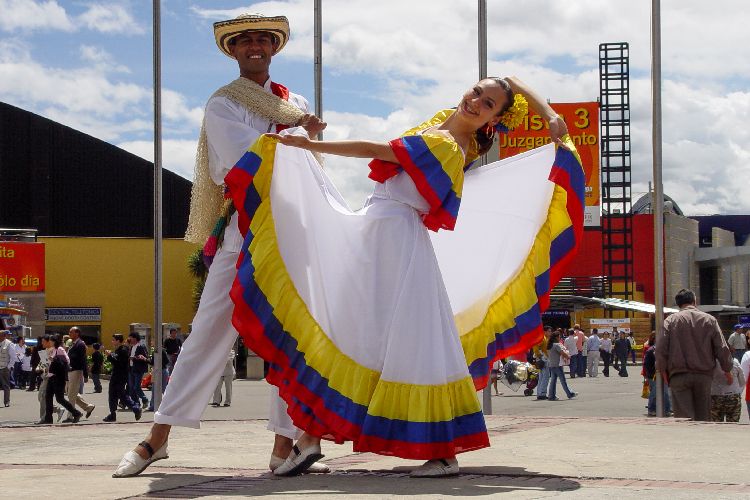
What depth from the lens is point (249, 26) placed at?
18.7ft

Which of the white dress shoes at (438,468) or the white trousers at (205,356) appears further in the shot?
the white trousers at (205,356)

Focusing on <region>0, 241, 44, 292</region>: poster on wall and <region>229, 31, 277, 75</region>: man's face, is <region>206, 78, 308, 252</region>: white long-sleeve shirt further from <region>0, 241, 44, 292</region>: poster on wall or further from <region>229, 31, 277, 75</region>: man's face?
<region>0, 241, 44, 292</region>: poster on wall

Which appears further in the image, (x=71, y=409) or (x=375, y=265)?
(x=71, y=409)

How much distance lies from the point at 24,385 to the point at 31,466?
30723 millimetres

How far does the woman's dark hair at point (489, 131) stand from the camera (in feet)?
18.6

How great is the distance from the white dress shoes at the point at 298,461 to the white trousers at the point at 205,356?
291 mm

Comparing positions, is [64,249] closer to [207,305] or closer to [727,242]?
[727,242]

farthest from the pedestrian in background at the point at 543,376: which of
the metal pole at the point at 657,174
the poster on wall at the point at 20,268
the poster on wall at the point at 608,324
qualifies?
the poster on wall at the point at 608,324

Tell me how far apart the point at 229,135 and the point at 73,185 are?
59.0 metres

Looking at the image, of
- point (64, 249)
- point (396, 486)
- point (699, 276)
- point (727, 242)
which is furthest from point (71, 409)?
point (727, 242)

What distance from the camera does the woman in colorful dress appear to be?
16.8ft

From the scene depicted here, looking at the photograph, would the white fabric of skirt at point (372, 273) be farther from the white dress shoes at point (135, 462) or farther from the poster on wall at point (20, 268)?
the poster on wall at point (20, 268)

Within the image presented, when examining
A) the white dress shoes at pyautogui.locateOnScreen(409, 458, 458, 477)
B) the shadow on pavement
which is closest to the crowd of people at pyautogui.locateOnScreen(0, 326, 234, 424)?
the shadow on pavement

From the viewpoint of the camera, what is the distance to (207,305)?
218 inches
